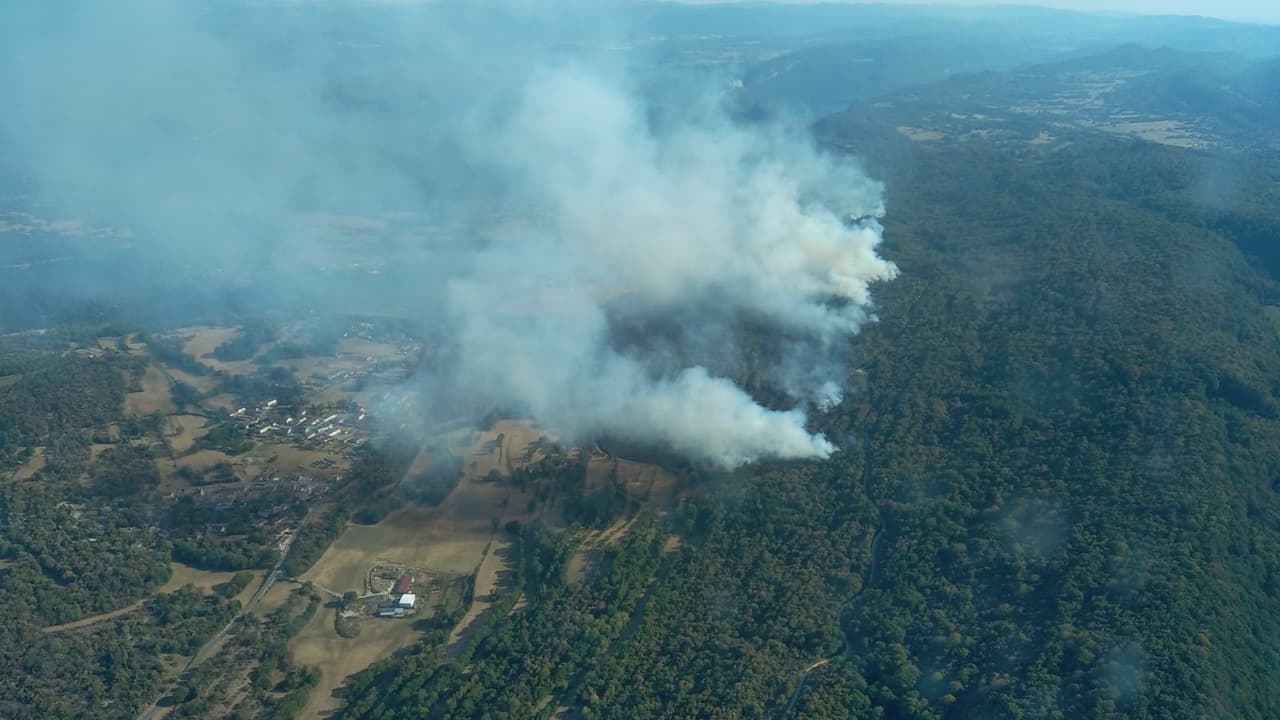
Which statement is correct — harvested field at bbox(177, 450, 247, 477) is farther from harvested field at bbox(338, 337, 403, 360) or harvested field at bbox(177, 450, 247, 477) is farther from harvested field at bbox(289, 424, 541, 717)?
harvested field at bbox(338, 337, 403, 360)

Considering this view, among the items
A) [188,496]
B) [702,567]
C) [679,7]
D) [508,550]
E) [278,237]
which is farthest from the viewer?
[679,7]

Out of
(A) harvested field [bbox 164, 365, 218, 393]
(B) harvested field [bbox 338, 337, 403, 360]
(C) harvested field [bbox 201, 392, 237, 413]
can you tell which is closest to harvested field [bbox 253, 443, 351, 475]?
(C) harvested field [bbox 201, 392, 237, 413]

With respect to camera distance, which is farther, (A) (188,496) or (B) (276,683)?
(A) (188,496)

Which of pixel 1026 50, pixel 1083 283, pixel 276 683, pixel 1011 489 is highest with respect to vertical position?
→ pixel 1026 50

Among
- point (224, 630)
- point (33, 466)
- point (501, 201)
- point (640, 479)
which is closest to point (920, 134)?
point (501, 201)

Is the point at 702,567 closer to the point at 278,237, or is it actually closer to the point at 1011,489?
the point at 1011,489

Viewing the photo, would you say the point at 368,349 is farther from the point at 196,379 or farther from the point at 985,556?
the point at 985,556

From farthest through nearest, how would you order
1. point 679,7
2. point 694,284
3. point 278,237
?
point 679,7, point 278,237, point 694,284

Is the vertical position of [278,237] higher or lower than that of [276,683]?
higher

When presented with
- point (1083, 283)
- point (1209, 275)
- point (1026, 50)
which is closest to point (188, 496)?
point (1083, 283)
